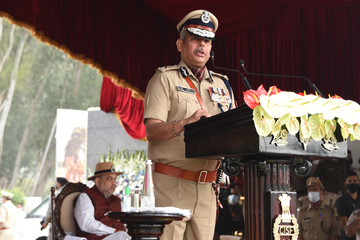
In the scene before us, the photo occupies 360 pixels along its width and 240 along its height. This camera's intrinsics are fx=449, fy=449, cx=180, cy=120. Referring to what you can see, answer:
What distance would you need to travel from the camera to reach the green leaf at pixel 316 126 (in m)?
1.36

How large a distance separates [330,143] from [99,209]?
3306 millimetres

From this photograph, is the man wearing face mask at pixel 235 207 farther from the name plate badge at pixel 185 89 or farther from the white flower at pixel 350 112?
the white flower at pixel 350 112

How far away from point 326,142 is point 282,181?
0.18 metres

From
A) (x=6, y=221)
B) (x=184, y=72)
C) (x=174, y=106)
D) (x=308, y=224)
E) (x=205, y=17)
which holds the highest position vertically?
(x=205, y=17)

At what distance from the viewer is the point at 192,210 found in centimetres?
199

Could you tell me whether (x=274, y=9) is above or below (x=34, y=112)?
below

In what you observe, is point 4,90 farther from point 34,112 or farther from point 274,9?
point 274,9

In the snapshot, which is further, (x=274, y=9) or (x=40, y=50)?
(x=40, y=50)

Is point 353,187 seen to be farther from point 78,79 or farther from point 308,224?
point 78,79

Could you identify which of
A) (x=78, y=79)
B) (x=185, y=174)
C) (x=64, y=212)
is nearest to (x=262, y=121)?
Result: (x=185, y=174)

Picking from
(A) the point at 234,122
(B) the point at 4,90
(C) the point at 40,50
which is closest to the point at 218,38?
(A) the point at 234,122

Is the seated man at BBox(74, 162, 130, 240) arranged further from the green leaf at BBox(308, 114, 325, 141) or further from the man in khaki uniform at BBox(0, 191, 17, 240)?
the man in khaki uniform at BBox(0, 191, 17, 240)

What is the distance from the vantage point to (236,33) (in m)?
4.44

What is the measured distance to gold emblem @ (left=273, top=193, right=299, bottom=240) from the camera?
1.36 m
